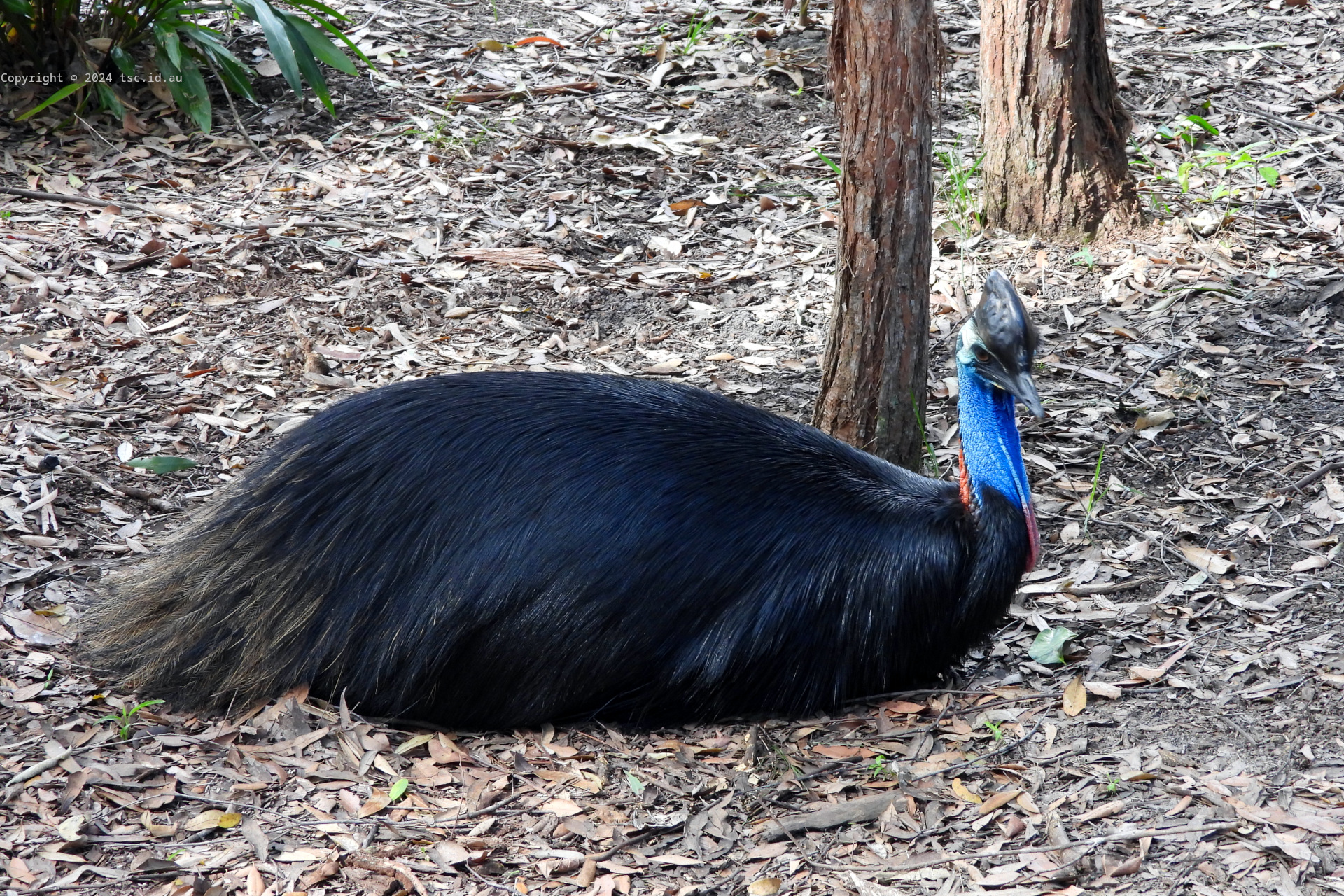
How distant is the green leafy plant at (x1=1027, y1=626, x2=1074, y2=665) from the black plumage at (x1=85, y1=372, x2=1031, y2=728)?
29 cm

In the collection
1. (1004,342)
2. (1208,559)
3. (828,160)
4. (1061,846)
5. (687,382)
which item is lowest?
(1061,846)

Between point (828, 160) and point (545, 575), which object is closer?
point (545, 575)

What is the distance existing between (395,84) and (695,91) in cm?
158

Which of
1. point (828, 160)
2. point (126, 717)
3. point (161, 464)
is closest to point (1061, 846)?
point (126, 717)

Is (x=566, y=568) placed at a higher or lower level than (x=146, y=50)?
lower

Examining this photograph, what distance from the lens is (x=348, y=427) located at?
11.4 ft

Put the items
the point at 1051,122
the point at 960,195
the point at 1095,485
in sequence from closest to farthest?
the point at 1095,485 < the point at 1051,122 < the point at 960,195

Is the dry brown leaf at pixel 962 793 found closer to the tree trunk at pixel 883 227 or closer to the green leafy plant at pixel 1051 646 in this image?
the green leafy plant at pixel 1051 646

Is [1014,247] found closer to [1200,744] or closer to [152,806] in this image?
[1200,744]

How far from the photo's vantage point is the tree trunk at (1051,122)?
16.9 feet

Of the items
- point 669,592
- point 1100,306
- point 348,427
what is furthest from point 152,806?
point 1100,306

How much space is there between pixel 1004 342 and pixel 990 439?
0.30m

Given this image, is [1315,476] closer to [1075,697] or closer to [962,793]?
[1075,697]

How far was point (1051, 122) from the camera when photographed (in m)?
5.28
